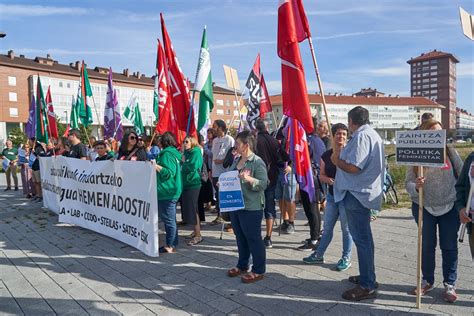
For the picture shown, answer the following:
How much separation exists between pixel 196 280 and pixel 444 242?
9.38 ft

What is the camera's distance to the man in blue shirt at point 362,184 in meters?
3.65

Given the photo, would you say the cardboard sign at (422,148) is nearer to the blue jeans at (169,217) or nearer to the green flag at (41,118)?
the blue jeans at (169,217)

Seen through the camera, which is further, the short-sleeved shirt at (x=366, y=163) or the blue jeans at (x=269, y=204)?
the blue jeans at (x=269, y=204)

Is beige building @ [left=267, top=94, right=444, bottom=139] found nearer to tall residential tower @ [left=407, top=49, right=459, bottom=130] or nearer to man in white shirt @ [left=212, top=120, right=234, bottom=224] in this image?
tall residential tower @ [left=407, top=49, right=459, bottom=130]

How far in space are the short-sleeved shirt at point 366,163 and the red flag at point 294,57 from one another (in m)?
1.31

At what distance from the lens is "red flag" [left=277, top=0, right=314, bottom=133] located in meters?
4.99

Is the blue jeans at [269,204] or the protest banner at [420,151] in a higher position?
the protest banner at [420,151]

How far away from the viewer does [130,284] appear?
4453 millimetres

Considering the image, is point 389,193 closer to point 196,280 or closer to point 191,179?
point 191,179

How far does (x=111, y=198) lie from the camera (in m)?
6.45

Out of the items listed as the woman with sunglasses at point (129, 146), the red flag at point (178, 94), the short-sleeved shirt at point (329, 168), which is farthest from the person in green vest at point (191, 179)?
the short-sleeved shirt at point (329, 168)

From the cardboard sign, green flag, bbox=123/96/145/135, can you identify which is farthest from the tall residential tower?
the cardboard sign

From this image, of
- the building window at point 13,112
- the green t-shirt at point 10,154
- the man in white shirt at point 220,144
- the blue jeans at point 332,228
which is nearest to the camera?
the blue jeans at point 332,228

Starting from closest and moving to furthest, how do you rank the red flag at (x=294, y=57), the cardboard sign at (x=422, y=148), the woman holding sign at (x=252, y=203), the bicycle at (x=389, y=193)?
the cardboard sign at (x=422, y=148) → the woman holding sign at (x=252, y=203) → the red flag at (x=294, y=57) → the bicycle at (x=389, y=193)
